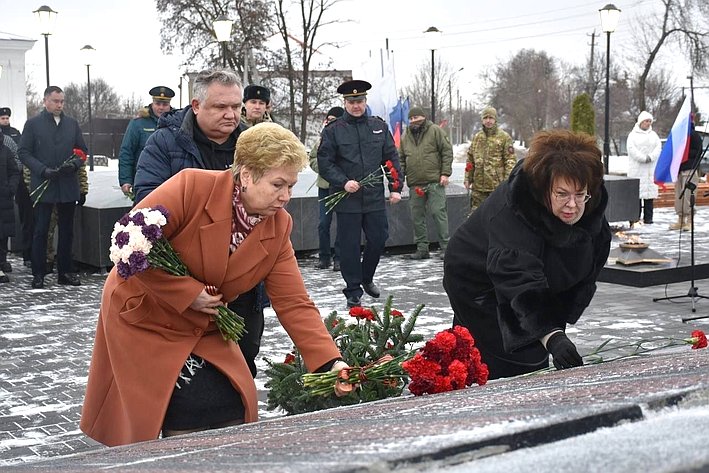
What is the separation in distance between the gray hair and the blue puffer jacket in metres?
0.17

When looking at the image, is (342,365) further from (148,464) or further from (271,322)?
(271,322)

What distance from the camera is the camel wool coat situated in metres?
3.42

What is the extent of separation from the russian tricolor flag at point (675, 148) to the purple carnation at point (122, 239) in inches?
370

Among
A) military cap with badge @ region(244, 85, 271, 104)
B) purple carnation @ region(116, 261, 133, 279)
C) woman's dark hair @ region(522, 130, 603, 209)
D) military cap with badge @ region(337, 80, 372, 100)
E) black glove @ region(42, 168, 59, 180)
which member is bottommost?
purple carnation @ region(116, 261, 133, 279)

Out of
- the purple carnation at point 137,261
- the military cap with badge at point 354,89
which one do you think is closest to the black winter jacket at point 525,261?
the purple carnation at point 137,261

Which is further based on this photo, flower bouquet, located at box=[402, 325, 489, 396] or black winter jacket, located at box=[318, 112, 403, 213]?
black winter jacket, located at box=[318, 112, 403, 213]

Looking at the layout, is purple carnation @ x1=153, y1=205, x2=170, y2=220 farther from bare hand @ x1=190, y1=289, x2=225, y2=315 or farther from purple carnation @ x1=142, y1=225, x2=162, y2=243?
bare hand @ x1=190, y1=289, x2=225, y2=315

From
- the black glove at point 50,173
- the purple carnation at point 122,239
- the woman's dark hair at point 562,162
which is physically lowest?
the purple carnation at point 122,239

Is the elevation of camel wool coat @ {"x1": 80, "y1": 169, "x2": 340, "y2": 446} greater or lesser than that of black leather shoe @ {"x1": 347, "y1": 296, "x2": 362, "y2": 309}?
greater

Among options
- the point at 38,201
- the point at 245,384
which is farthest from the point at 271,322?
the point at 245,384

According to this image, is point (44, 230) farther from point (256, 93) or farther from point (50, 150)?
point (256, 93)

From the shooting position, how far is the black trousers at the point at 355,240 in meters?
9.22

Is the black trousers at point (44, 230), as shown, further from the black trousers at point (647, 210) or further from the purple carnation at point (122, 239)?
the black trousers at point (647, 210)

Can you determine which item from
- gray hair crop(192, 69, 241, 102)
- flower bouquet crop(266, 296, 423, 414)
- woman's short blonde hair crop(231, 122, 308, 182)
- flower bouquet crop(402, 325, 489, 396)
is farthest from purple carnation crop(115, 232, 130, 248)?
gray hair crop(192, 69, 241, 102)
